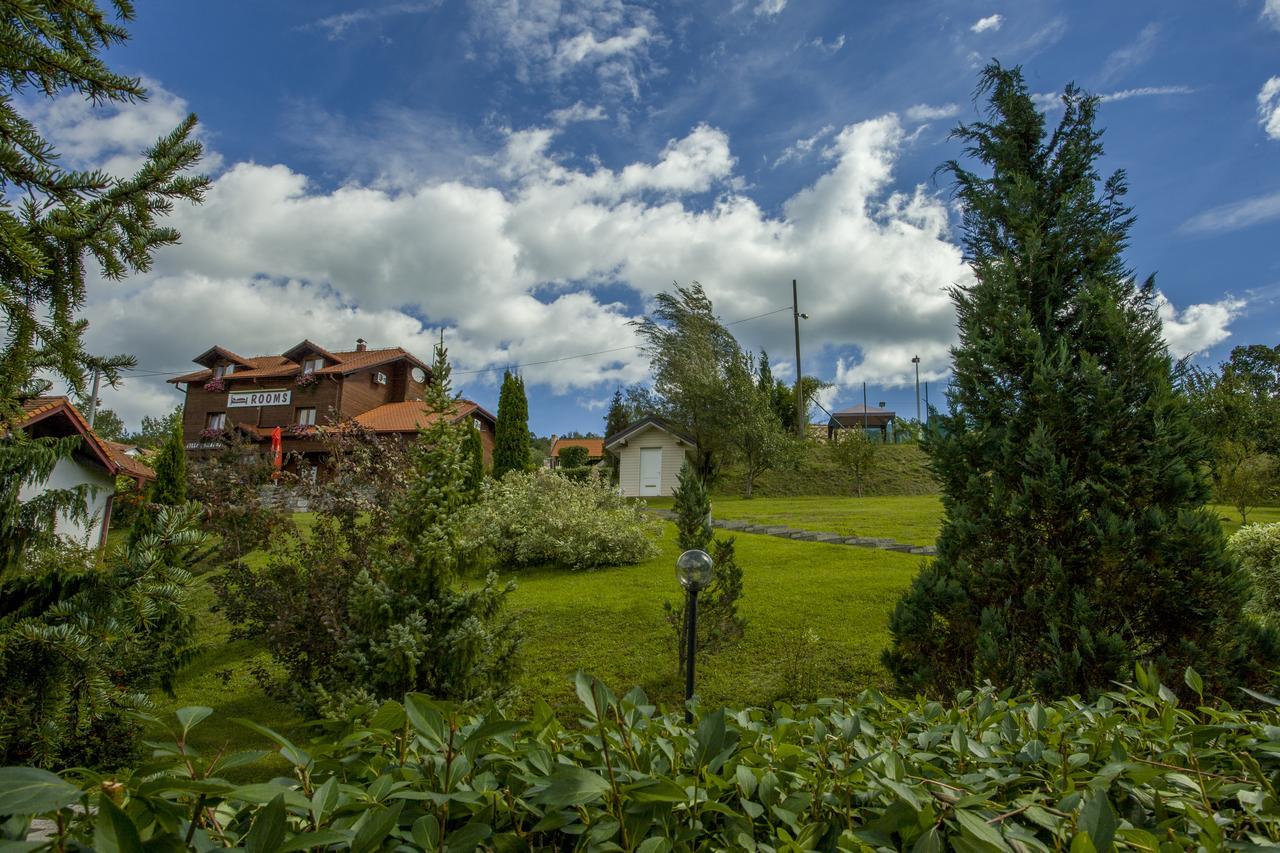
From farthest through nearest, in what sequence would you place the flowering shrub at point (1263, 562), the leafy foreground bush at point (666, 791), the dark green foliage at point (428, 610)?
the flowering shrub at point (1263, 562) < the dark green foliage at point (428, 610) < the leafy foreground bush at point (666, 791)

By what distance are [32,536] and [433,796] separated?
285cm

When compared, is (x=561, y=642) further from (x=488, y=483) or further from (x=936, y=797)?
(x=488, y=483)

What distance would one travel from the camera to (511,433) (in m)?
24.2

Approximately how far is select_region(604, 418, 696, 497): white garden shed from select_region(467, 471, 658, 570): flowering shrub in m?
15.4

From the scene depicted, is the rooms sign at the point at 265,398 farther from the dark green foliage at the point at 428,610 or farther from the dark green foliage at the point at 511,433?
the dark green foliage at the point at 428,610

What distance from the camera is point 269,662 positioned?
782 cm

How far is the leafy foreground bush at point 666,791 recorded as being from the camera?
83 cm

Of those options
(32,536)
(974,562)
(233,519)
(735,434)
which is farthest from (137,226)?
(735,434)

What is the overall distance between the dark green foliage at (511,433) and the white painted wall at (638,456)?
6768 millimetres

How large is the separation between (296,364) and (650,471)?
64.8 feet

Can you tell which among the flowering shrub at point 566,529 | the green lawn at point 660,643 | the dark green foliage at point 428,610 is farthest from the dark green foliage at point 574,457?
the dark green foliage at point 428,610

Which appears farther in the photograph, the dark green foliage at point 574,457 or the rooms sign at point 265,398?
the dark green foliage at point 574,457

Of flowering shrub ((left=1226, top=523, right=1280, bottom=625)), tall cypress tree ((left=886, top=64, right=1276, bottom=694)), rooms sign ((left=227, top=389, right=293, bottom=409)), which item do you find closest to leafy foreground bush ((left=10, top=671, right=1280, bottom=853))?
tall cypress tree ((left=886, top=64, right=1276, bottom=694))

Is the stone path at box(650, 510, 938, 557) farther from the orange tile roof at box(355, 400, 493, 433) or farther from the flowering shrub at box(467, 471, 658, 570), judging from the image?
the orange tile roof at box(355, 400, 493, 433)
